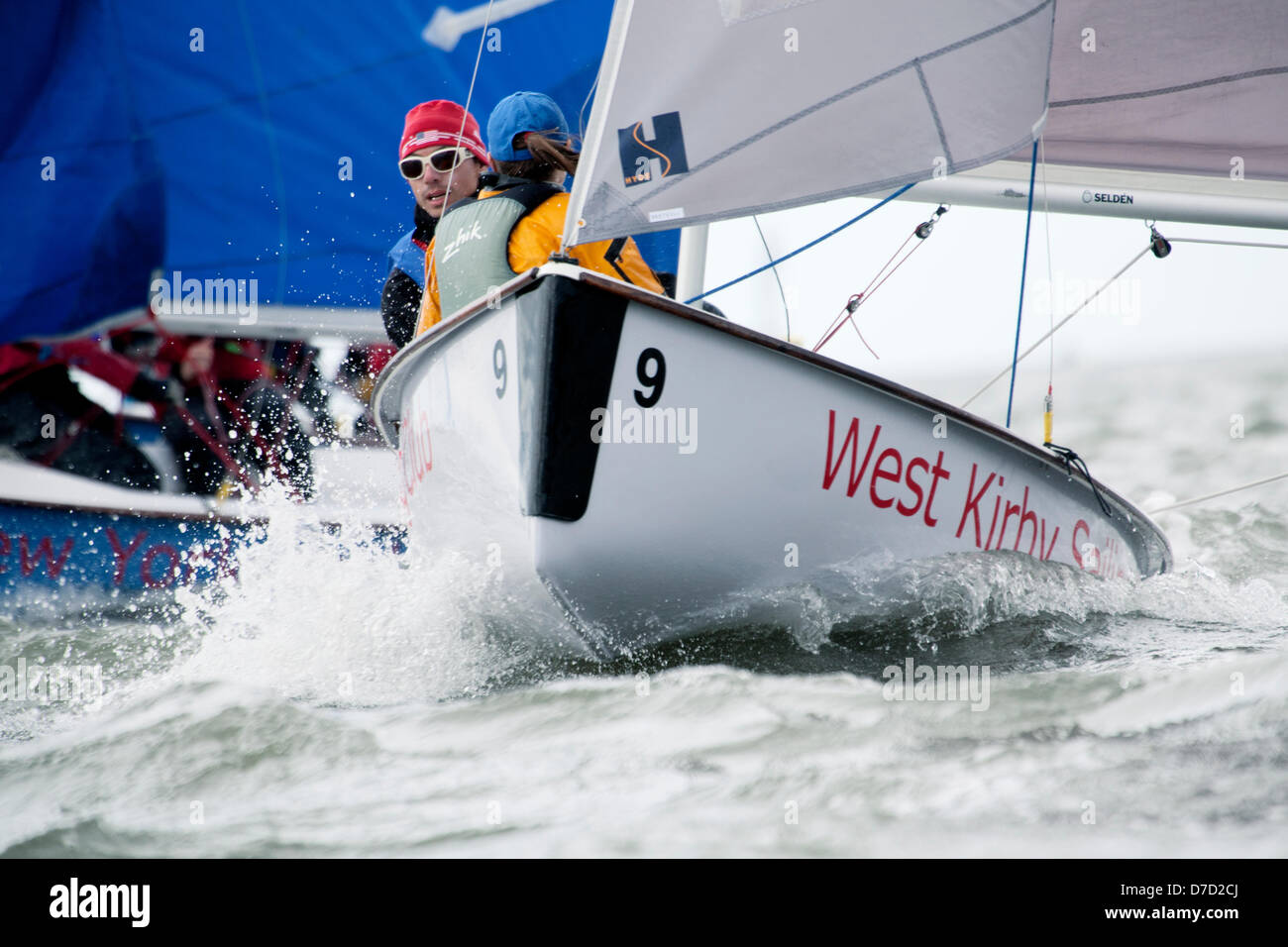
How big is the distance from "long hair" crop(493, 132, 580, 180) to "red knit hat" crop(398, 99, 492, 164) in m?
0.54

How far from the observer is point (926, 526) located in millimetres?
2344

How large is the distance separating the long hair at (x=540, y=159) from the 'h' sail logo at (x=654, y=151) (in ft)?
1.46

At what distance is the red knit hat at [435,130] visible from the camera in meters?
2.94

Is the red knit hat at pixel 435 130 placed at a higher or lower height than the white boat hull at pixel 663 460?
higher

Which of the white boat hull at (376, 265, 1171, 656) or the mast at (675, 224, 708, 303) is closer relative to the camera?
the white boat hull at (376, 265, 1171, 656)

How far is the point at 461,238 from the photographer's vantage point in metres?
2.38

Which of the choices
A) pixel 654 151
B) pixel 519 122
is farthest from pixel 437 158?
pixel 654 151

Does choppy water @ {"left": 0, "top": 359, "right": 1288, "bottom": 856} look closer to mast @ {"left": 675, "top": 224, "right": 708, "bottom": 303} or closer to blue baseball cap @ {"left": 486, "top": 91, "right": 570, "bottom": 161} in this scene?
blue baseball cap @ {"left": 486, "top": 91, "right": 570, "bottom": 161}

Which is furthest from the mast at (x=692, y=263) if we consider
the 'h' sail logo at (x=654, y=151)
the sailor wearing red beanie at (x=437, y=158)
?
the 'h' sail logo at (x=654, y=151)

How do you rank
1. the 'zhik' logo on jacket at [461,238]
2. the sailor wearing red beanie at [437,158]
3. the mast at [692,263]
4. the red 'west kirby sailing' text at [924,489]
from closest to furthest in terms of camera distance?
the red 'west kirby sailing' text at [924,489]
the 'zhik' logo on jacket at [461,238]
the sailor wearing red beanie at [437,158]
the mast at [692,263]

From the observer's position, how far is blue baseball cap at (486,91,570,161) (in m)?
2.35

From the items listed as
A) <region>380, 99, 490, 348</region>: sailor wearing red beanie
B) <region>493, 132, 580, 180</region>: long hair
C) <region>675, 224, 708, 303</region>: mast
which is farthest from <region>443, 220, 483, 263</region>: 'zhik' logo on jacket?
<region>675, 224, 708, 303</region>: mast

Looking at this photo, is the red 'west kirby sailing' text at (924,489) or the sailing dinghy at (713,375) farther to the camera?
the red 'west kirby sailing' text at (924,489)

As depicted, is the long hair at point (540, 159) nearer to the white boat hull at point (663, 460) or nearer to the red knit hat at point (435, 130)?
the white boat hull at point (663, 460)
